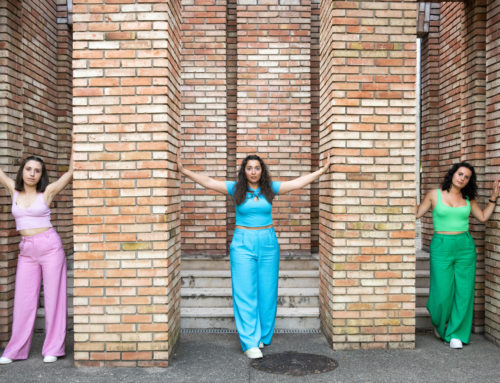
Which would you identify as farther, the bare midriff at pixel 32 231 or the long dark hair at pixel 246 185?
the long dark hair at pixel 246 185

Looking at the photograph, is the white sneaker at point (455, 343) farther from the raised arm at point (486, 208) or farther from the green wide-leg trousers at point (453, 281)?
the raised arm at point (486, 208)

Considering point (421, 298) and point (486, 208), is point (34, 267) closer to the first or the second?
point (421, 298)

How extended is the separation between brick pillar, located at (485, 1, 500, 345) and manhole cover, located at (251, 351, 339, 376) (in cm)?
188

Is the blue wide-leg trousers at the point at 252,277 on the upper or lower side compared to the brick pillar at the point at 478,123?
lower

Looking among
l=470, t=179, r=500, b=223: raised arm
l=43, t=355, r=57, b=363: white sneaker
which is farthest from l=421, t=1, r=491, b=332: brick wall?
l=43, t=355, r=57, b=363: white sneaker

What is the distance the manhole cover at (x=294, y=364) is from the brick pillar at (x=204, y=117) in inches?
89.6

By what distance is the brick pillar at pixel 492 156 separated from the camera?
4.79 metres

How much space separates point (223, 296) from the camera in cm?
541

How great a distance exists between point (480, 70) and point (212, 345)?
13.3 feet

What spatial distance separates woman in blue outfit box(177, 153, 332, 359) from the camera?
14.7ft

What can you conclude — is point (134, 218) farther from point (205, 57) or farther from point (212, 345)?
point (205, 57)

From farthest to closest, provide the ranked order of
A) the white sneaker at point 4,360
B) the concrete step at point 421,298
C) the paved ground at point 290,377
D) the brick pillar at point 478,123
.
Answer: the concrete step at point 421,298, the brick pillar at point 478,123, the white sneaker at point 4,360, the paved ground at point 290,377

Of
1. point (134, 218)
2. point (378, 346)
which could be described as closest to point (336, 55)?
point (134, 218)

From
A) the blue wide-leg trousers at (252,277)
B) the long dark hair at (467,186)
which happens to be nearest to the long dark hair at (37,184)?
the blue wide-leg trousers at (252,277)
